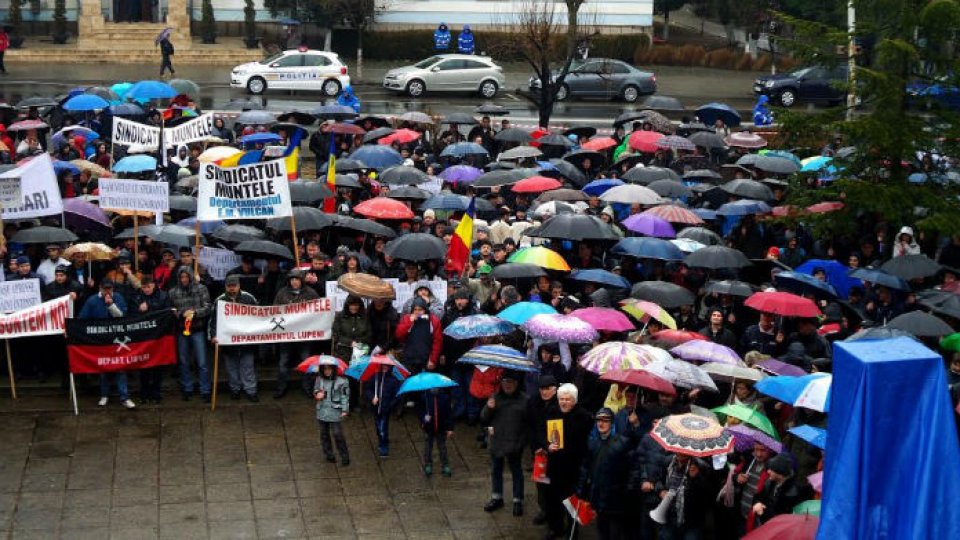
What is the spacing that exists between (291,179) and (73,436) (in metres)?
6.59

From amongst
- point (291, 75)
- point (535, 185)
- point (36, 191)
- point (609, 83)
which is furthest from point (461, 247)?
point (609, 83)

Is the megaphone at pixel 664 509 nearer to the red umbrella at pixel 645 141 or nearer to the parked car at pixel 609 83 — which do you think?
the red umbrella at pixel 645 141

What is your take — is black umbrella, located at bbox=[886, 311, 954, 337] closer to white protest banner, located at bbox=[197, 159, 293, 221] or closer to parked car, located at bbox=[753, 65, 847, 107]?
white protest banner, located at bbox=[197, 159, 293, 221]

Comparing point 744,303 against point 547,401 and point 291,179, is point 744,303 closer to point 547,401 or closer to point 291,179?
point 547,401

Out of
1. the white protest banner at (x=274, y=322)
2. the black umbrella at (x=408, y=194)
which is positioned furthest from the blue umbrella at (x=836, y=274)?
the white protest banner at (x=274, y=322)

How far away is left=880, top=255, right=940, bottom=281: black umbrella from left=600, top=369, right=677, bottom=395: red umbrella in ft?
17.4

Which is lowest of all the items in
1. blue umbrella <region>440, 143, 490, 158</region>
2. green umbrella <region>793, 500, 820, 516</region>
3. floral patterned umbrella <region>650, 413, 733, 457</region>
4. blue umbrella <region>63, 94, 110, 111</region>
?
green umbrella <region>793, 500, 820, 516</region>

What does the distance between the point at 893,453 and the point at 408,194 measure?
12523 millimetres

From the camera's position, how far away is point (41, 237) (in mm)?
15836

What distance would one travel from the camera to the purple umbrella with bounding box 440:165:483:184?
21.4m

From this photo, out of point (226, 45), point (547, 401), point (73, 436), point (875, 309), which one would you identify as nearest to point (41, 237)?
point (73, 436)

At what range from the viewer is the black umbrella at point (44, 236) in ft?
51.8

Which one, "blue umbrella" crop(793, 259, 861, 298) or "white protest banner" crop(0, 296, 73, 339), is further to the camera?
"blue umbrella" crop(793, 259, 861, 298)

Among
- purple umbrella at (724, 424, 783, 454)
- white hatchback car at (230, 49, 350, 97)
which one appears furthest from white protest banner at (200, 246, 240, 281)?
white hatchback car at (230, 49, 350, 97)
